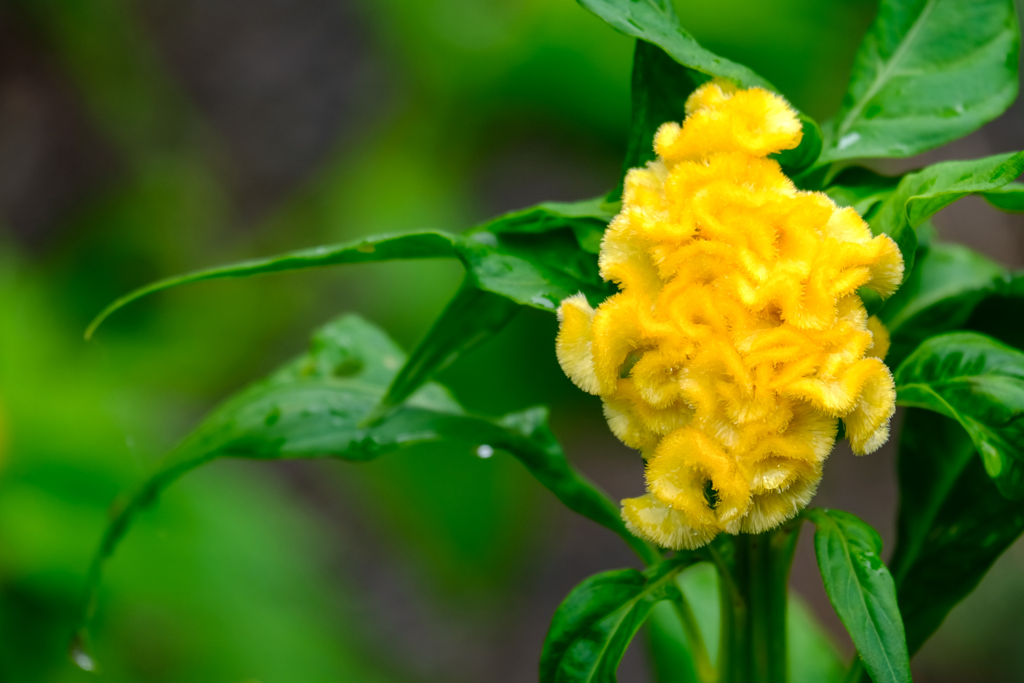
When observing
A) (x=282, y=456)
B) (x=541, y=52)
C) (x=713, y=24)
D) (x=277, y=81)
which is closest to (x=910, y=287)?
(x=282, y=456)

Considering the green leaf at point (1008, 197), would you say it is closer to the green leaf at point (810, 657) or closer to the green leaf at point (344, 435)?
the green leaf at point (344, 435)

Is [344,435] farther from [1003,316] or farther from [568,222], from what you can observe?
[1003,316]

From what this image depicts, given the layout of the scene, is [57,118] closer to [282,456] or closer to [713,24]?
[713,24]

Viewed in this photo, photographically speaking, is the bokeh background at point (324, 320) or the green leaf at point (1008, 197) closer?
the green leaf at point (1008, 197)

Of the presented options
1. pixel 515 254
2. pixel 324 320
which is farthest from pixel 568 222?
pixel 324 320

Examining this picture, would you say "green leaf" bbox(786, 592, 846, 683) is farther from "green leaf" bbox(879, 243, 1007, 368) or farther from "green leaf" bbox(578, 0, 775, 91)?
"green leaf" bbox(578, 0, 775, 91)

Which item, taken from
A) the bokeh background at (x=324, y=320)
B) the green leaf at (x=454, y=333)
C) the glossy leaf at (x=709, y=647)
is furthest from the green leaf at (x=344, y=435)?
the bokeh background at (x=324, y=320)

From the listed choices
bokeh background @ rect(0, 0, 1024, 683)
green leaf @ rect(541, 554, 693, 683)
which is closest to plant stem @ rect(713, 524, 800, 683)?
green leaf @ rect(541, 554, 693, 683)
